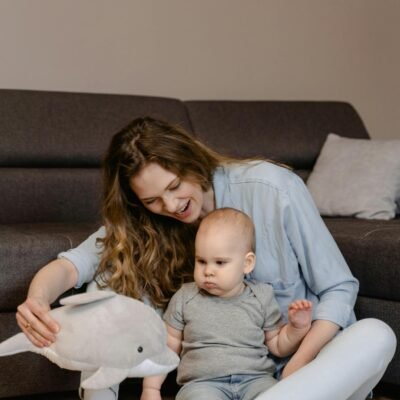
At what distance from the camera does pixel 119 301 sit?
1.39 m

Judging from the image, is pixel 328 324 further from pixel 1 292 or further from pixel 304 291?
pixel 1 292

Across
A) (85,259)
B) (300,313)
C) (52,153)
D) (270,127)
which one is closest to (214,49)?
(270,127)

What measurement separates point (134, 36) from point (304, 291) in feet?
6.11

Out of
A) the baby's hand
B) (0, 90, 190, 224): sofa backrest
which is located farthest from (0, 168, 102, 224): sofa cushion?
the baby's hand

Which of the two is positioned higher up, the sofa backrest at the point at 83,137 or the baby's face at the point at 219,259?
the baby's face at the point at 219,259

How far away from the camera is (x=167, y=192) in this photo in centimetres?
172

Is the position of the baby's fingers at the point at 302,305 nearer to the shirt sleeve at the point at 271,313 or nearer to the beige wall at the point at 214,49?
the shirt sleeve at the point at 271,313

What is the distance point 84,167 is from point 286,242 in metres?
1.29

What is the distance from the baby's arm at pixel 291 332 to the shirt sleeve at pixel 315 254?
0.08 metres

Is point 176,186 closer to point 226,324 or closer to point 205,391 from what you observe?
point 226,324

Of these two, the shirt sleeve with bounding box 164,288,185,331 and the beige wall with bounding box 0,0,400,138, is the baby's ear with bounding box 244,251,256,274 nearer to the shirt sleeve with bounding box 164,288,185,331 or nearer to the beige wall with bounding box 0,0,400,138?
the shirt sleeve with bounding box 164,288,185,331

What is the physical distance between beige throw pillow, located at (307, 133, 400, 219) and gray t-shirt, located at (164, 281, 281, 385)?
119cm

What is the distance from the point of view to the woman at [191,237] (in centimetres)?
165

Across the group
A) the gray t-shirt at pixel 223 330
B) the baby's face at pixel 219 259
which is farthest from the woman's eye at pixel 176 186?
the gray t-shirt at pixel 223 330
